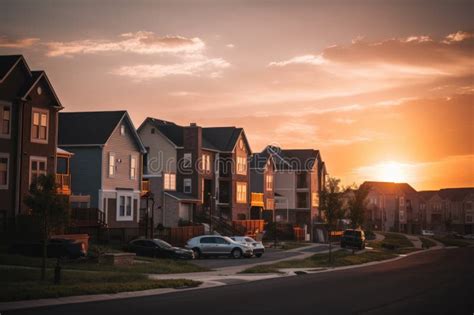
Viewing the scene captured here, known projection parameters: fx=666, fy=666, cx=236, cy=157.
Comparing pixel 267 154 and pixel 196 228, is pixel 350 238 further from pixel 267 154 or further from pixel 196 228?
pixel 267 154

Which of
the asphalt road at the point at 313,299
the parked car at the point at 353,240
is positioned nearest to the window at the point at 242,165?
the parked car at the point at 353,240

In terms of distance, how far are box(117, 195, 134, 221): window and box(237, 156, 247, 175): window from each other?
2219 cm

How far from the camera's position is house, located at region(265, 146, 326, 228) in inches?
3701

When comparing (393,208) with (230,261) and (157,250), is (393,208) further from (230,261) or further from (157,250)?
(157,250)

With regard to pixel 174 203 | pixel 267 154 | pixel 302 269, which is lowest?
pixel 302 269

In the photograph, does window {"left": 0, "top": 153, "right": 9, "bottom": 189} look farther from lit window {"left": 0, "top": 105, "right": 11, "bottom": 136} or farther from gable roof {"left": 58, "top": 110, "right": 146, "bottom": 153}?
gable roof {"left": 58, "top": 110, "right": 146, "bottom": 153}

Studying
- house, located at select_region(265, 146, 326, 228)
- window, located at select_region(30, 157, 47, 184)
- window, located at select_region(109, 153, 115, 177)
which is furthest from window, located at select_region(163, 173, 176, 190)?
house, located at select_region(265, 146, 326, 228)

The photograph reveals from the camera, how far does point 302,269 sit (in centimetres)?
3862

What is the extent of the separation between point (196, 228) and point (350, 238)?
51.2 feet

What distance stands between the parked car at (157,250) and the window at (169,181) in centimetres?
2194

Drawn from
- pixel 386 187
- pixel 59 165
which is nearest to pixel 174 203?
pixel 59 165

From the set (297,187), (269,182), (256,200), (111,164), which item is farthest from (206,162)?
(297,187)

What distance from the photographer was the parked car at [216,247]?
151ft

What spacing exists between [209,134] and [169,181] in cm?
1099
